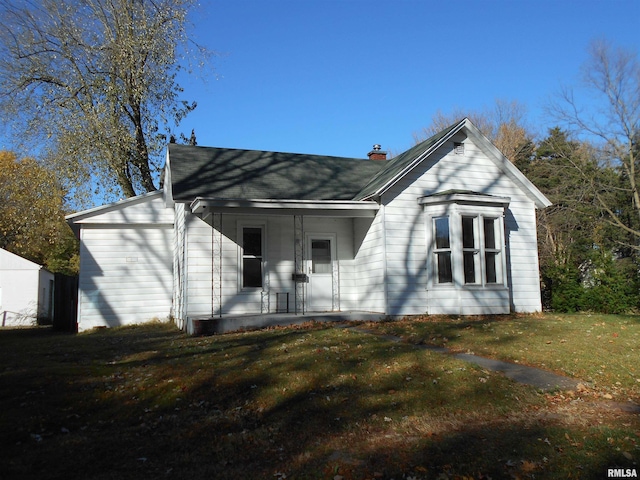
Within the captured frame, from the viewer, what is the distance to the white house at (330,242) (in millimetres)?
13453

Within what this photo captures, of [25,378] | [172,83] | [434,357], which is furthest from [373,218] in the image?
[172,83]

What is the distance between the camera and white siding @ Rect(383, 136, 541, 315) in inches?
531

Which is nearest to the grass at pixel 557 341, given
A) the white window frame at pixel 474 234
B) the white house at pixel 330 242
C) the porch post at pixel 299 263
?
the white window frame at pixel 474 234

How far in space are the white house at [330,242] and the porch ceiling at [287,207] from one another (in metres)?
0.03

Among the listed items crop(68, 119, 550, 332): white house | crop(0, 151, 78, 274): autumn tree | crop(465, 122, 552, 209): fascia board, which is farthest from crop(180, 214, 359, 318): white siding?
crop(0, 151, 78, 274): autumn tree

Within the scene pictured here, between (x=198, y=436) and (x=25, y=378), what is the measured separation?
365cm

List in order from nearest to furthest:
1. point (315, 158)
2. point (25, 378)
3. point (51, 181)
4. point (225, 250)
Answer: point (25, 378) → point (225, 250) → point (315, 158) → point (51, 181)

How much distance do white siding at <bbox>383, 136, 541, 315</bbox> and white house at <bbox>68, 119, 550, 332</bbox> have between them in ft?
0.10

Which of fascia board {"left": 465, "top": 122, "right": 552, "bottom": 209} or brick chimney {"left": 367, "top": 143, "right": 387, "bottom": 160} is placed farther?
brick chimney {"left": 367, "top": 143, "right": 387, "bottom": 160}

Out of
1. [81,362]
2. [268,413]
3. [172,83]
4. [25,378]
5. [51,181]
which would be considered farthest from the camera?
[172,83]

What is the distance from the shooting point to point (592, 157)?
95.1 ft

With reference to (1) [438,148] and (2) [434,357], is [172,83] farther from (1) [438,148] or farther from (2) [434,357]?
(2) [434,357]

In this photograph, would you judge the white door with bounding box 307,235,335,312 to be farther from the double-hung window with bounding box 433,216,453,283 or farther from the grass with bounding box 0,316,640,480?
the grass with bounding box 0,316,640,480
